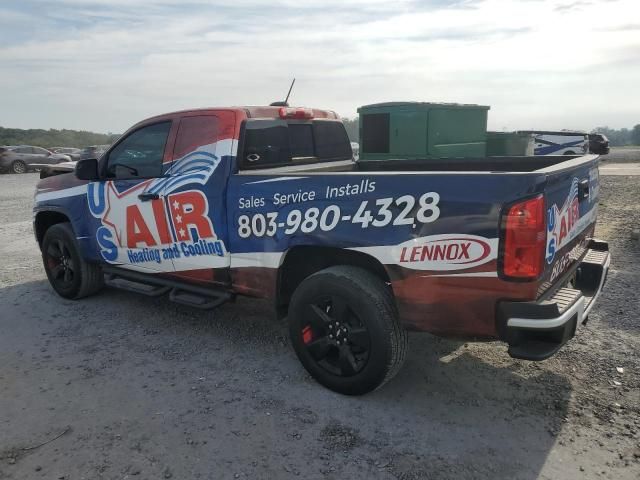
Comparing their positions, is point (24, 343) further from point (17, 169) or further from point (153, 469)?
point (17, 169)

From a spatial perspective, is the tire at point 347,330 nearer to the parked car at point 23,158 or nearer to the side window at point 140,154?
the side window at point 140,154

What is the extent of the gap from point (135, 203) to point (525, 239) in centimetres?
328

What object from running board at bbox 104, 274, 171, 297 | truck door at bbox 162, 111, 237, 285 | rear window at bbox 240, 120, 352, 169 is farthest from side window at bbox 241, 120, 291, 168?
running board at bbox 104, 274, 171, 297

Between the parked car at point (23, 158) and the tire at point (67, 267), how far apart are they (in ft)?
73.4

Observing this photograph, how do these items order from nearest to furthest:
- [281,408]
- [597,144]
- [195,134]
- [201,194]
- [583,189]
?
1. [281,408]
2. [583,189]
3. [201,194]
4. [195,134]
5. [597,144]

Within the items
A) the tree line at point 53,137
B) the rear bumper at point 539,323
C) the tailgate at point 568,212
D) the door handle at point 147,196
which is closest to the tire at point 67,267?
the door handle at point 147,196

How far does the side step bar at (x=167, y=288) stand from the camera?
4.07 metres

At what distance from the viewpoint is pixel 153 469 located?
265cm

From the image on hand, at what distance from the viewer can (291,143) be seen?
4.38m

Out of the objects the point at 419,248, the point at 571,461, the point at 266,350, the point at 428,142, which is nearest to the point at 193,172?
the point at 266,350

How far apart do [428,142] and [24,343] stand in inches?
340

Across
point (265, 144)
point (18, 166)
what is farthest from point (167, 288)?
point (18, 166)

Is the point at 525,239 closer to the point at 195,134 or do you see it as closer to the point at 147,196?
the point at 195,134

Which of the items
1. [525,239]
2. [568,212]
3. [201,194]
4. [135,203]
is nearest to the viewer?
[525,239]
